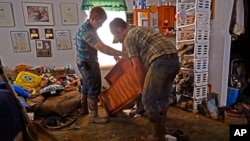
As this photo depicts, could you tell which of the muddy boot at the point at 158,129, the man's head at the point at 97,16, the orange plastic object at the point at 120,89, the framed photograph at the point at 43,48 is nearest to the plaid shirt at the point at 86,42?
the man's head at the point at 97,16

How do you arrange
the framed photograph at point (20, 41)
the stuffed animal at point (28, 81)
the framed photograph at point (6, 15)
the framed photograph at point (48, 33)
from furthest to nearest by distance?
the framed photograph at point (48, 33) < the framed photograph at point (20, 41) < the framed photograph at point (6, 15) < the stuffed animal at point (28, 81)

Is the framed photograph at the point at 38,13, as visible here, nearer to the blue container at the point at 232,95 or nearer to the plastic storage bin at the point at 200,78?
the plastic storage bin at the point at 200,78

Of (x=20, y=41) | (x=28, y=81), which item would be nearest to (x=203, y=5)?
(x=28, y=81)

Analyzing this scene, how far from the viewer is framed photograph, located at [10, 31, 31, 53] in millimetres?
3240

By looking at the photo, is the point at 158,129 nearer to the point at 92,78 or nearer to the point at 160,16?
the point at 92,78

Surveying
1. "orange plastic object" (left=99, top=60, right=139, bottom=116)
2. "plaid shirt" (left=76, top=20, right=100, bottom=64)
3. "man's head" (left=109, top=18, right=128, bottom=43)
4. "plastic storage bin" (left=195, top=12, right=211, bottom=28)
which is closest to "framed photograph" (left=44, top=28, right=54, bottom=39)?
"plaid shirt" (left=76, top=20, right=100, bottom=64)

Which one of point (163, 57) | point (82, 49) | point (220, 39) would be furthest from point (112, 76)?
point (220, 39)

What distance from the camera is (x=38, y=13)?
331 centimetres

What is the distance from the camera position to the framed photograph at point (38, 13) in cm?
325

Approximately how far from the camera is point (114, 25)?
1.96 m

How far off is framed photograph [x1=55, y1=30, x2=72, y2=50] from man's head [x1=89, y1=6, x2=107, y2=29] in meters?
1.31

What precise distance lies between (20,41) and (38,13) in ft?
1.81

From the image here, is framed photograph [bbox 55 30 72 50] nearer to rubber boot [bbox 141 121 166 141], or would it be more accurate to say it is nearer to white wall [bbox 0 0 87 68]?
white wall [bbox 0 0 87 68]

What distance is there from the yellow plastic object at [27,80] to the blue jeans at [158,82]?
1919mm
